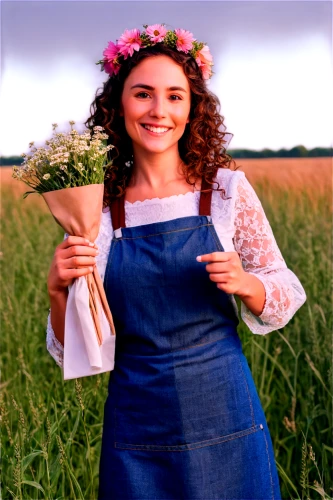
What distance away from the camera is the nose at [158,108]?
6.61ft

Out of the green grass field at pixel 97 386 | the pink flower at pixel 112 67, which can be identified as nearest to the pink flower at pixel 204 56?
the pink flower at pixel 112 67

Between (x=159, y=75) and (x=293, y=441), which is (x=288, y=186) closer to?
(x=293, y=441)

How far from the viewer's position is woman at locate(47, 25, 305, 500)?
75.3 inches

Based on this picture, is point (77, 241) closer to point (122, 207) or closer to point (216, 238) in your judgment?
point (122, 207)

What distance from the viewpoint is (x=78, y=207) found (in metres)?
1.82

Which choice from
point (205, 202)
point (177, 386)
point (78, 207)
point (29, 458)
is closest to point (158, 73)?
point (205, 202)

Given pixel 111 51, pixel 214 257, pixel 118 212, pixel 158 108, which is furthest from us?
pixel 111 51

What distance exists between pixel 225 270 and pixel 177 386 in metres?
0.38

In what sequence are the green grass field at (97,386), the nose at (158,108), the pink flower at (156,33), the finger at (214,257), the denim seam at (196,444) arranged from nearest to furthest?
1. the finger at (214,257)
2. the denim seam at (196,444)
3. the nose at (158,108)
4. the pink flower at (156,33)
5. the green grass field at (97,386)

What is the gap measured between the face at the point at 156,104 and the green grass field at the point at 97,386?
0.88 m

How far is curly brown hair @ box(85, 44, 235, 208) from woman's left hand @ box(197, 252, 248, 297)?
15.2 inches

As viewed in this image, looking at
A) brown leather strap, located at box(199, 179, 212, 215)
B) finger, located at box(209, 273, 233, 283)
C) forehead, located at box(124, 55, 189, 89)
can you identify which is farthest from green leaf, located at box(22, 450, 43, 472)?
forehead, located at box(124, 55, 189, 89)

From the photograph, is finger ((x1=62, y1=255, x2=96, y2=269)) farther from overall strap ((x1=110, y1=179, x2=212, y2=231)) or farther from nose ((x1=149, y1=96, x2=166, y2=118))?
nose ((x1=149, y1=96, x2=166, y2=118))

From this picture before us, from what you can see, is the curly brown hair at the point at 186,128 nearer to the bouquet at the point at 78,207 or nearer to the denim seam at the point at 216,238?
the denim seam at the point at 216,238
